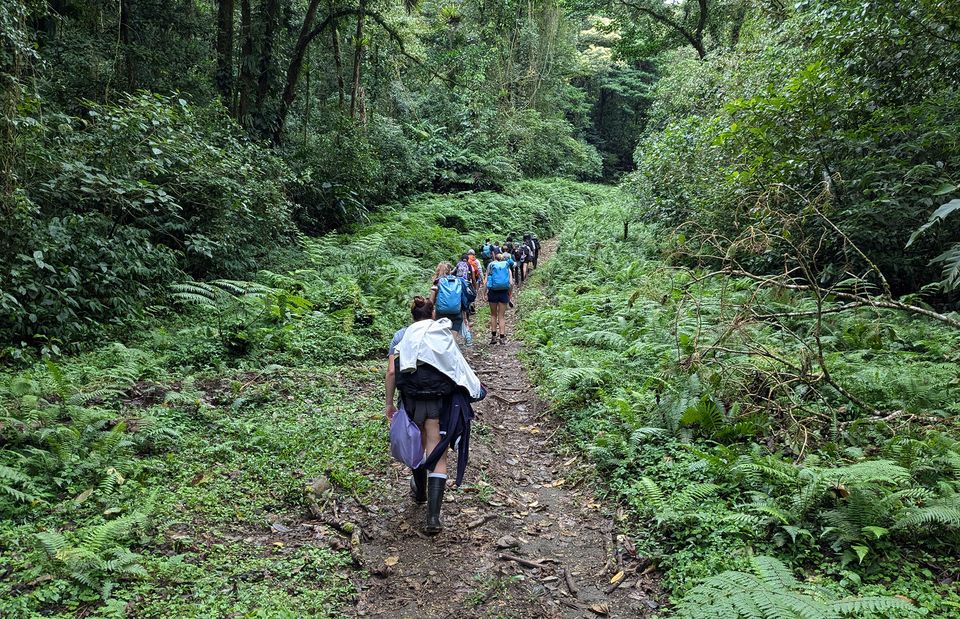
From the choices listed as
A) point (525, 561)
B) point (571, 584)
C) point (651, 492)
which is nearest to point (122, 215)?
point (525, 561)

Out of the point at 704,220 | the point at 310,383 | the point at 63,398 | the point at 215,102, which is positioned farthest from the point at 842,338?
the point at 215,102

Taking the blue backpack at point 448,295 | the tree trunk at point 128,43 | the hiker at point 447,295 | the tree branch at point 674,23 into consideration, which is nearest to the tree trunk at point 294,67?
the tree trunk at point 128,43

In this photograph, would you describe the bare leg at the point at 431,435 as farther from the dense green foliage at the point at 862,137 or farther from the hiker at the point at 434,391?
the dense green foliage at the point at 862,137

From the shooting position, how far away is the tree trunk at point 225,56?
47.6 ft

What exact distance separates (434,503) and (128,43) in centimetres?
1621

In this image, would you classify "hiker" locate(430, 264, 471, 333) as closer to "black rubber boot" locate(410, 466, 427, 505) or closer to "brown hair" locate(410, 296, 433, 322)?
"brown hair" locate(410, 296, 433, 322)

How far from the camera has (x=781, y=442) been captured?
504 centimetres

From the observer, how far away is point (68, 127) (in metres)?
9.03

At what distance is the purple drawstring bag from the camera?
4484 mm

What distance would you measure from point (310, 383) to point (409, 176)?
54.2ft

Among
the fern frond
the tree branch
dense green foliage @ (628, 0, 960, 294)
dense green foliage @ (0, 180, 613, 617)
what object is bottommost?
dense green foliage @ (0, 180, 613, 617)

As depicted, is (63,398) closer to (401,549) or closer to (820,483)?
(401,549)

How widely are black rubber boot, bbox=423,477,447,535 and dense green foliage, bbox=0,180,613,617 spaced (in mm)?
816

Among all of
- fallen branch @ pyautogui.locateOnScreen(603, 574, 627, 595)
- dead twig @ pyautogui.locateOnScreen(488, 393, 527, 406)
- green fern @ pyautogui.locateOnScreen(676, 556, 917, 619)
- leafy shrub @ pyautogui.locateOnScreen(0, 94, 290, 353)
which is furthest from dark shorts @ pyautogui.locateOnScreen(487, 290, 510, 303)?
green fern @ pyautogui.locateOnScreen(676, 556, 917, 619)
